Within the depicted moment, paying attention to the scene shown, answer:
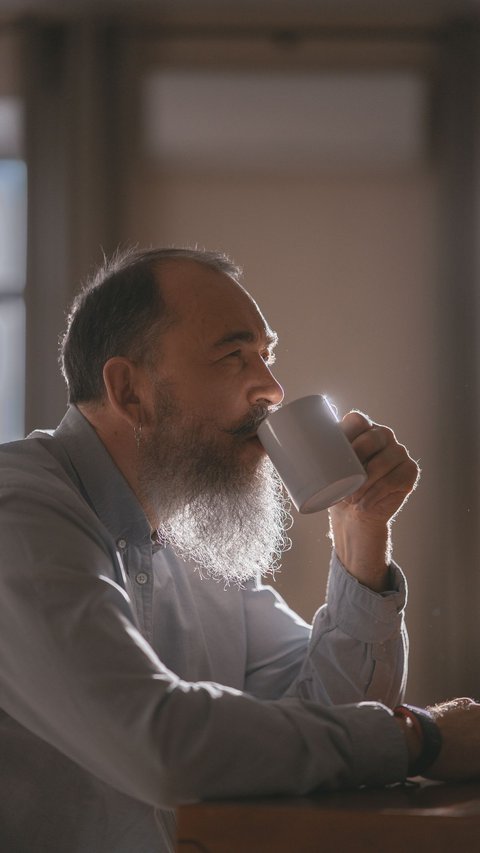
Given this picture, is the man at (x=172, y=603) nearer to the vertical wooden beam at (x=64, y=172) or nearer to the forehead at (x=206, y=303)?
the forehead at (x=206, y=303)

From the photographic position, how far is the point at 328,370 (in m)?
2.46

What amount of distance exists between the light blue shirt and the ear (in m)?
0.05

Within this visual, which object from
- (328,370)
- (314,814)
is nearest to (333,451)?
(314,814)

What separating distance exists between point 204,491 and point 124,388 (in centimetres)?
17

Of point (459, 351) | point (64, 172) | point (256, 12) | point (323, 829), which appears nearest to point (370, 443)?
point (323, 829)

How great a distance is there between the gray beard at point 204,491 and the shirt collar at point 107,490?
0.19ft

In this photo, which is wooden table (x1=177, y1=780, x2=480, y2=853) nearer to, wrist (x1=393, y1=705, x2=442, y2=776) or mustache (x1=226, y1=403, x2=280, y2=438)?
wrist (x1=393, y1=705, x2=442, y2=776)

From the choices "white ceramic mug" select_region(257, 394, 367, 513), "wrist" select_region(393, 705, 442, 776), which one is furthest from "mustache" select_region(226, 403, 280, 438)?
"wrist" select_region(393, 705, 442, 776)

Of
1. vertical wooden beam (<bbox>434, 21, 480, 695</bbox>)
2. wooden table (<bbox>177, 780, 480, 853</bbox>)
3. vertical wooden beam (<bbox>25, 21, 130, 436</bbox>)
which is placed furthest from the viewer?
vertical wooden beam (<bbox>25, 21, 130, 436</bbox>)

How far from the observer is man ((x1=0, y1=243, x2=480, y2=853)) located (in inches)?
30.2

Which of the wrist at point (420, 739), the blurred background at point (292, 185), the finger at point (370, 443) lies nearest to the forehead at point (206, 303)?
the finger at point (370, 443)

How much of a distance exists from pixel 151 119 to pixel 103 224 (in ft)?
1.07

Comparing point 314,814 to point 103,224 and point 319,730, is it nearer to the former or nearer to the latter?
point 319,730

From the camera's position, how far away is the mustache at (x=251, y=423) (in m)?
1.22
